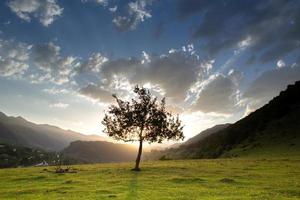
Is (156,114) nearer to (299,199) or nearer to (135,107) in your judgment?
(135,107)

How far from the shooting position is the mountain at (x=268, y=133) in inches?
4104

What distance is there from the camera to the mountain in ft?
342

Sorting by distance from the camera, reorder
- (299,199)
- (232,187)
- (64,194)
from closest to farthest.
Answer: (299,199) → (64,194) → (232,187)

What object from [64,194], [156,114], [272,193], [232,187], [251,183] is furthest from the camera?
[156,114]

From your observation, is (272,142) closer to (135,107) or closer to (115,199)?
(135,107)

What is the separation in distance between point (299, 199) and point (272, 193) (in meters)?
3.36

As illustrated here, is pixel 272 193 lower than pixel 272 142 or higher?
lower

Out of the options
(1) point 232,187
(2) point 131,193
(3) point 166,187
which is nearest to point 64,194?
(2) point 131,193

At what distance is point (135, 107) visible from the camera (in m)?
63.2

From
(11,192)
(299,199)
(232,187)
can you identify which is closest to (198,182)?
(232,187)

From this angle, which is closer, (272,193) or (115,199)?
(115,199)

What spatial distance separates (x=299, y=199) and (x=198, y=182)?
570 inches

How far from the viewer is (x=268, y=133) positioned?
12669 centimetres

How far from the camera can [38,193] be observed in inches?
1335
